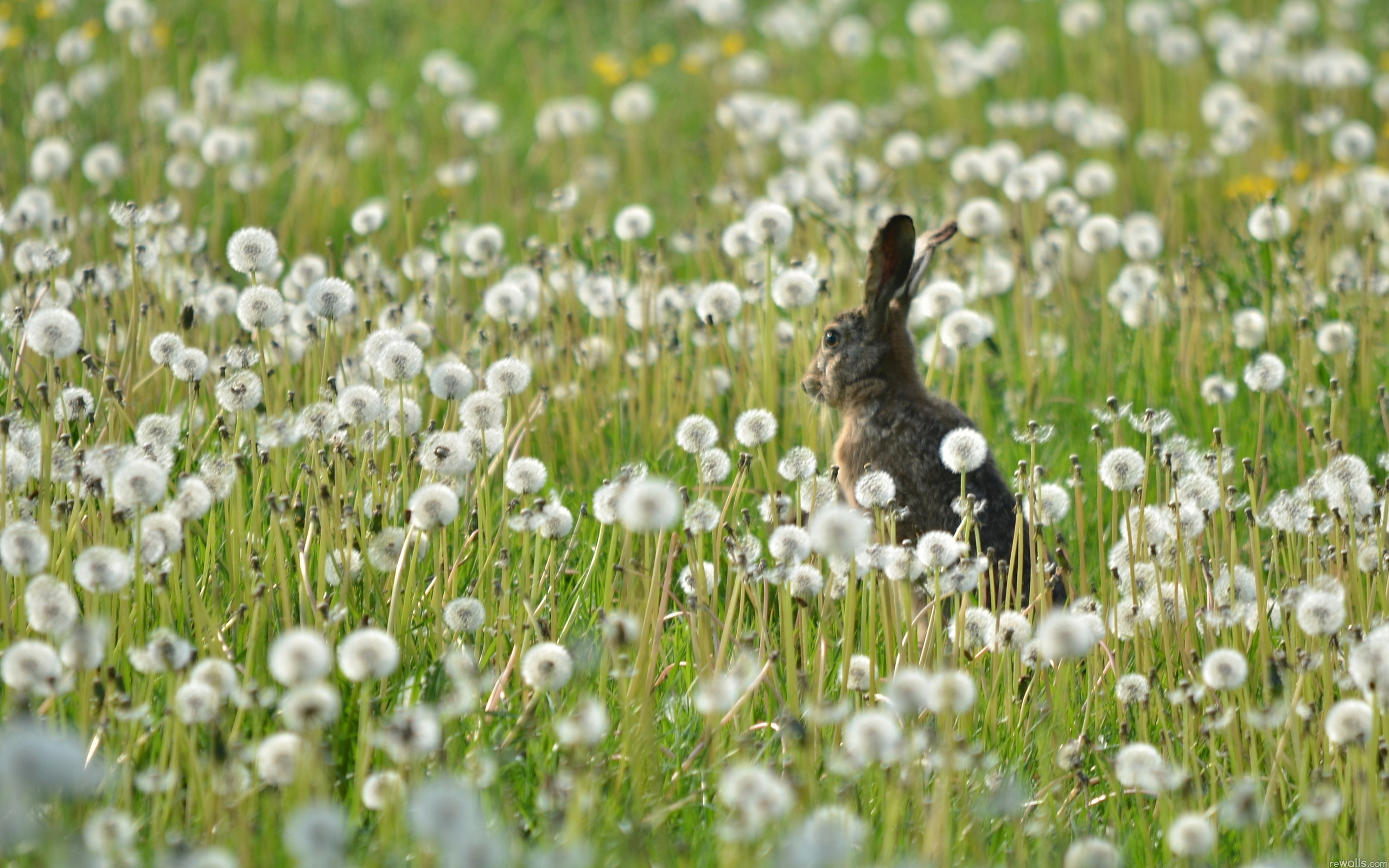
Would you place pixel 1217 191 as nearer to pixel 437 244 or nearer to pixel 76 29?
pixel 437 244

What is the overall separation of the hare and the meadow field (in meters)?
0.12

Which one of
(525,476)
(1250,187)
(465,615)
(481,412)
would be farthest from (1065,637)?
(1250,187)

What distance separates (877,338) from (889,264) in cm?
24

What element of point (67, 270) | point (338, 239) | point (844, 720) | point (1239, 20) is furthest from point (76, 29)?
point (1239, 20)

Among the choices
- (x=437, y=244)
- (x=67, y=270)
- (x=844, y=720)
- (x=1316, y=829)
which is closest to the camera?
(x=1316, y=829)

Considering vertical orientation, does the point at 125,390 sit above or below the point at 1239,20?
below

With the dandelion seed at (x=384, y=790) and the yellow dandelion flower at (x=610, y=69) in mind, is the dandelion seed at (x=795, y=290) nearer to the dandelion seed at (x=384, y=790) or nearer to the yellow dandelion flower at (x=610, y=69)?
the dandelion seed at (x=384, y=790)

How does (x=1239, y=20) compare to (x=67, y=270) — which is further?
(x=1239, y=20)

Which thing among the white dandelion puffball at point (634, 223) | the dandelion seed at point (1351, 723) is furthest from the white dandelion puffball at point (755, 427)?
the white dandelion puffball at point (634, 223)

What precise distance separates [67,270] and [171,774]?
385 cm

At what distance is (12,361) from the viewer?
Result: 3.75 meters

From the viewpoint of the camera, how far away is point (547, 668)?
270 centimetres

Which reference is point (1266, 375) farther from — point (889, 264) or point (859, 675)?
point (859, 675)

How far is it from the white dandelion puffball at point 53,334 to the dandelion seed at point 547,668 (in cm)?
147
